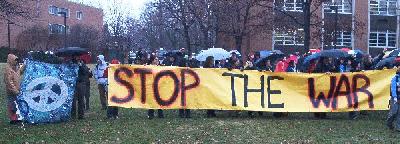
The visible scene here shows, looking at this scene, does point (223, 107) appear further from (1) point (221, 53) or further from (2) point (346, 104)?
(1) point (221, 53)

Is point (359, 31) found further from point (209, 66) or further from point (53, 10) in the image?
point (53, 10)

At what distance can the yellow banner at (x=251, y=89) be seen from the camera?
1446 centimetres

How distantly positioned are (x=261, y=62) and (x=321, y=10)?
34273 mm

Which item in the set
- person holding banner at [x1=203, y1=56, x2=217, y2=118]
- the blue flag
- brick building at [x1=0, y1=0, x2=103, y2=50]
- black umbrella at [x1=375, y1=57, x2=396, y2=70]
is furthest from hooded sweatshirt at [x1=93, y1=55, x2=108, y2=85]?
brick building at [x1=0, y1=0, x2=103, y2=50]

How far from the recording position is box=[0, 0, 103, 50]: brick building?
53656mm

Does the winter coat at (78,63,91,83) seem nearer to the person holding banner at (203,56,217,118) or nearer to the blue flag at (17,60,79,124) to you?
the blue flag at (17,60,79,124)

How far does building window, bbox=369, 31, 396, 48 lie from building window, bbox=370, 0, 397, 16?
186cm

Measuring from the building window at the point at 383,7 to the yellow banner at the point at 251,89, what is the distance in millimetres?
42129

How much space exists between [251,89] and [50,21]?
182ft

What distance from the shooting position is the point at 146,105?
14.4m

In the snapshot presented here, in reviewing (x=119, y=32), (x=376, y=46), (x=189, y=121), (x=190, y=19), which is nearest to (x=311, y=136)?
(x=189, y=121)

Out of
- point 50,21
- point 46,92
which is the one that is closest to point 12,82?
point 46,92

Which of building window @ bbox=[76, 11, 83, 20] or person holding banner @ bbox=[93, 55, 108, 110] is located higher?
building window @ bbox=[76, 11, 83, 20]

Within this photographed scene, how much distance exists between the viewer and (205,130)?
12.5 m
